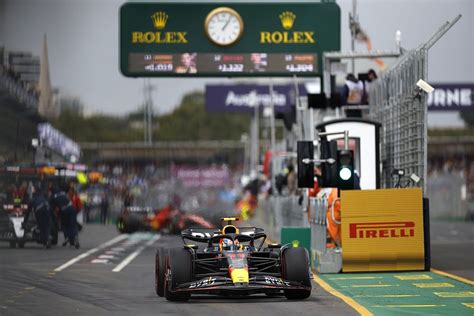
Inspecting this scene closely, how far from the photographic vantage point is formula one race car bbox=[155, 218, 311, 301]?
1686 centimetres

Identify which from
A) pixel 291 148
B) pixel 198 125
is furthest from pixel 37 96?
pixel 198 125

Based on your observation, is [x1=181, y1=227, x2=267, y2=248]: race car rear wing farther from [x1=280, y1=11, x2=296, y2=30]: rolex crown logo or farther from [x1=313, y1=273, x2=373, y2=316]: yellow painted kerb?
[x1=280, y1=11, x2=296, y2=30]: rolex crown logo

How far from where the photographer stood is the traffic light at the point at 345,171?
23.2 m

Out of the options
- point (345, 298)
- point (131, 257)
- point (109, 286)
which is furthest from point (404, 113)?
point (345, 298)

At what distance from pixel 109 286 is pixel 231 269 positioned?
14.2ft

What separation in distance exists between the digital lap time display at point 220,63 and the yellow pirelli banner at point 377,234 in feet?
33.8

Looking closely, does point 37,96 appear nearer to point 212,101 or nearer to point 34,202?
point 34,202

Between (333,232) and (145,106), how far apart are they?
35.2m

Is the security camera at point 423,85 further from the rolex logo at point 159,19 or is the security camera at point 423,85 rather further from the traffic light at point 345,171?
the rolex logo at point 159,19

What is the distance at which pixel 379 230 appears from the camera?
76.2 ft

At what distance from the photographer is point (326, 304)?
55.3 feet

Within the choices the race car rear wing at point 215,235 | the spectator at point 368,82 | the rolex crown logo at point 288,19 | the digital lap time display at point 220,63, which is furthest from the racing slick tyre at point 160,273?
the rolex crown logo at point 288,19

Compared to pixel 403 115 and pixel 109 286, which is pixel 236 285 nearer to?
pixel 109 286

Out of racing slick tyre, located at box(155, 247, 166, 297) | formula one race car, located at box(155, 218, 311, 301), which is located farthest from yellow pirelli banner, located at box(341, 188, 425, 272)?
racing slick tyre, located at box(155, 247, 166, 297)
